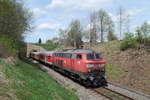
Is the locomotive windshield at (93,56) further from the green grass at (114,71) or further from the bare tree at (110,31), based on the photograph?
the bare tree at (110,31)

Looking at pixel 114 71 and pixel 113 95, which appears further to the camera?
pixel 114 71

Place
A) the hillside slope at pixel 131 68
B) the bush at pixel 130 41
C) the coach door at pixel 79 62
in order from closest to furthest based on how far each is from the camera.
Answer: the coach door at pixel 79 62 < the hillside slope at pixel 131 68 < the bush at pixel 130 41

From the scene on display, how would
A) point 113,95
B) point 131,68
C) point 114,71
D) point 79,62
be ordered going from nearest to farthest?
point 113,95 → point 79,62 → point 131,68 → point 114,71

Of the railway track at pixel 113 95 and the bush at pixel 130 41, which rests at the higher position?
the bush at pixel 130 41

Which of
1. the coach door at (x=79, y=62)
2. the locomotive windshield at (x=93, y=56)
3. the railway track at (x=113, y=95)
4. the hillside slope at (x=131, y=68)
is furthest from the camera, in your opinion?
the hillside slope at (x=131, y=68)

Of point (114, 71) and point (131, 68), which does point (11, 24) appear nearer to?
point (114, 71)

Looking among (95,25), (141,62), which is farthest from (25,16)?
(95,25)

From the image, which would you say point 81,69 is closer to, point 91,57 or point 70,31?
point 91,57

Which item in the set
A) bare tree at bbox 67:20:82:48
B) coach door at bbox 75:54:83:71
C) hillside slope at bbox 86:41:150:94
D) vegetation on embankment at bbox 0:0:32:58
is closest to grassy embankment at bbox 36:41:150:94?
hillside slope at bbox 86:41:150:94

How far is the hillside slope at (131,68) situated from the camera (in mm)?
18366

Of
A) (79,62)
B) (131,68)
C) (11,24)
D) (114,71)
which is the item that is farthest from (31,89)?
(11,24)

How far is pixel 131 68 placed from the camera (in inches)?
922

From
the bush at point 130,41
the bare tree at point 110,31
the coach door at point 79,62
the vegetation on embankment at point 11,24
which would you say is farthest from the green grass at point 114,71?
the bare tree at point 110,31

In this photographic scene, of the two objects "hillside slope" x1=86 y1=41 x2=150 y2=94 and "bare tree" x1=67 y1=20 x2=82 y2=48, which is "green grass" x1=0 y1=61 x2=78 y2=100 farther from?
"bare tree" x1=67 y1=20 x2=82 y2=48
